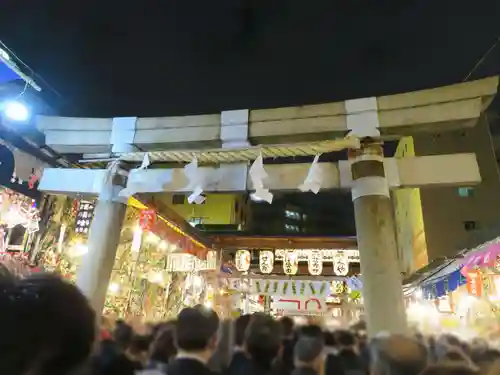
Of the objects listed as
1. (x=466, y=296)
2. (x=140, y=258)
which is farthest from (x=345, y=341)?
(x=140, y=258)

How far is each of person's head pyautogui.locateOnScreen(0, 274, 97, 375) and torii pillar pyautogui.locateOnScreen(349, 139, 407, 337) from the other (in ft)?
14.3

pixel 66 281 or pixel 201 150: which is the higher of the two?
pixel 201 150

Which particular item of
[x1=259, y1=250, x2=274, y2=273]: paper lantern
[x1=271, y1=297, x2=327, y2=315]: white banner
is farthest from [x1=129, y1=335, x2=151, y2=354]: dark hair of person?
[x1=259, y1=250, x2=274, y2=273]: paper lantern

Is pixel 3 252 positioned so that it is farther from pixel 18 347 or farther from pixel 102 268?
pixel 18 347

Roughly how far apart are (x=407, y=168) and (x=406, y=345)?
377cm

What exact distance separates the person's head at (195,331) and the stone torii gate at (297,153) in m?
3.06

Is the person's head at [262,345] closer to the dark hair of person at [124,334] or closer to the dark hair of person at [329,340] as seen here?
the dark hair of person at [329,340]

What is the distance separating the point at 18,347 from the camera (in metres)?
1.29

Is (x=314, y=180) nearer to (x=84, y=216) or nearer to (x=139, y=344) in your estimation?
(x=139, y=344)

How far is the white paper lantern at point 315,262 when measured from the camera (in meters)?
13.9

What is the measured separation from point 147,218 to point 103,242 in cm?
291

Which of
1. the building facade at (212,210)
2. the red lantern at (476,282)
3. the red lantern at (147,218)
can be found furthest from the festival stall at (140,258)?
the red lantern at (476,282)

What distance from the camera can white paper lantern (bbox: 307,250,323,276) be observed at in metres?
13.9

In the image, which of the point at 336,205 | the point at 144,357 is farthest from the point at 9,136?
the point at 336,205
